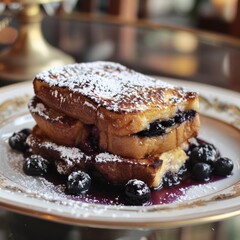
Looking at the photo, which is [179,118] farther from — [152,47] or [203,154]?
[152,47]

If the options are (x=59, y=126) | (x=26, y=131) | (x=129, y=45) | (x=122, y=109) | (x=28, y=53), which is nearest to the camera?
(x=122, y=109)

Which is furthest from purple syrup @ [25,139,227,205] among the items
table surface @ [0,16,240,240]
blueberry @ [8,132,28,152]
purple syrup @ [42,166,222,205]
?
table surface @ [0,16,240,240]

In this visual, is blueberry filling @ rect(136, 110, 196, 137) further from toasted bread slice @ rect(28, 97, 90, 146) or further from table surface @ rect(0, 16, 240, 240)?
table surface @ rect(0, 16, 240, 240)

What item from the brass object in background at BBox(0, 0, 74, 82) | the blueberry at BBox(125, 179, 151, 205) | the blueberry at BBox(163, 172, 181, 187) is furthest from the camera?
the brass object in background at BBox(0, 0, 74, 82)

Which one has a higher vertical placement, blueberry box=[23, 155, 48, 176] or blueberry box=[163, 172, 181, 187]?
blueberry box=[23, 155, 48, 176]

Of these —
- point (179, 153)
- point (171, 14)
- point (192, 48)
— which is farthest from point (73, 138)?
point (171, 14)

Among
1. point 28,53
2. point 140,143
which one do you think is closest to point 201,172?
point 140,143

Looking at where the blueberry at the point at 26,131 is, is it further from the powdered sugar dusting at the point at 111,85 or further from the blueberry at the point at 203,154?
the blueberry at the point at 203,154
